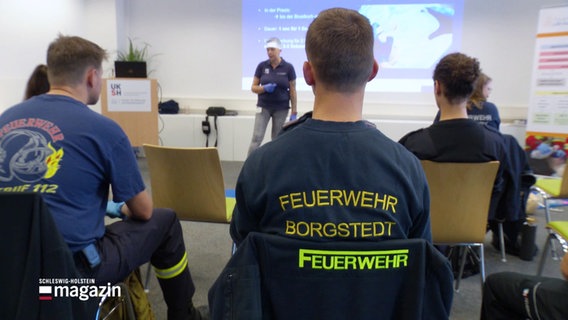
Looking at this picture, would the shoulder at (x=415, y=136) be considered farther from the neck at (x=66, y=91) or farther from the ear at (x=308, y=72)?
the neck at (x=66, y=91)

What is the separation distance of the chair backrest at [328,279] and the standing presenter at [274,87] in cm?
413

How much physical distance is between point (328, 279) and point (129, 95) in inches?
184

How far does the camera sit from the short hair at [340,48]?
2.90 feet

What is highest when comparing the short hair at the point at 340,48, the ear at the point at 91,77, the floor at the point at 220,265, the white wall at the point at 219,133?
the short hair at the point at 340,48

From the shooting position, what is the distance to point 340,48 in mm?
883

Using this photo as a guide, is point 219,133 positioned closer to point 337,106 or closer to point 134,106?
point 134,106

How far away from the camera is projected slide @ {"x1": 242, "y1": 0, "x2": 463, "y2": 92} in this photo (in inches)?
211

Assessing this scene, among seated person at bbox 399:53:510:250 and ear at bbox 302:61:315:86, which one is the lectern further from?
ear at bbox 302:61:315:86

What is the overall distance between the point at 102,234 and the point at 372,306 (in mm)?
1035

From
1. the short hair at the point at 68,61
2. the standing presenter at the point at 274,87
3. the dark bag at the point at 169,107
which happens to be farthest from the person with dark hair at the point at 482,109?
the dark bag at the point at 169,107

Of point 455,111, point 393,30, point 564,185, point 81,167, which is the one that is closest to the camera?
point 81,167

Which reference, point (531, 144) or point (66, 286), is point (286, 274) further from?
point (531, 144)

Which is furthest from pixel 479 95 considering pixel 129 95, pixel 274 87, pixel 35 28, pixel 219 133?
pixel 35 28

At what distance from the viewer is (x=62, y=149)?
4.30 feet
